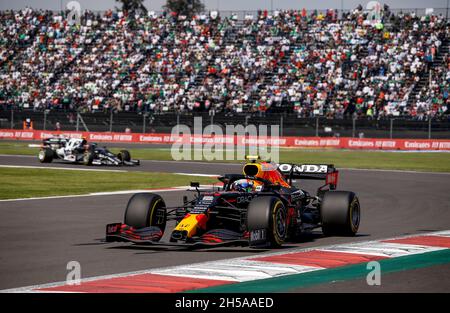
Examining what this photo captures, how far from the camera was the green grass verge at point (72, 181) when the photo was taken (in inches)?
865

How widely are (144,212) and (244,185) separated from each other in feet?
6.09

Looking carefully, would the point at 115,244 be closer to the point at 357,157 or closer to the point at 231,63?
the point at 357,157

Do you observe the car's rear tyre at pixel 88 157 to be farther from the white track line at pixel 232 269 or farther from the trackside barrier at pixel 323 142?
the white track line at pixel 232 269

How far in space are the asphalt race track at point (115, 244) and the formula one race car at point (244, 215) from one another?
0.70ft

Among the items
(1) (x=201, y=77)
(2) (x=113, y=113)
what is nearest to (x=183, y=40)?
(1) (x=201, y=77)

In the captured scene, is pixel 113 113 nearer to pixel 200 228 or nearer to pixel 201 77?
pixel 201 77

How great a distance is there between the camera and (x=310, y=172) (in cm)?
1522

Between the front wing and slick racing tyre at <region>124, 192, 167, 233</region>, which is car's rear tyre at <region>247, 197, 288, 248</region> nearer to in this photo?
the front wing

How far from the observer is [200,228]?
11922 mm

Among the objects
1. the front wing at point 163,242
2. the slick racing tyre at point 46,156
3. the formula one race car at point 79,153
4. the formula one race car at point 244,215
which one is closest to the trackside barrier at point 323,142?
the formula one race car at point 79,153

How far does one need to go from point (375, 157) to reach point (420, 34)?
48.7 ft

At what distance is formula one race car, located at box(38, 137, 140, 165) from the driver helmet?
20588mm

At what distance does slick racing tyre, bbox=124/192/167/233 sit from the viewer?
12.3m

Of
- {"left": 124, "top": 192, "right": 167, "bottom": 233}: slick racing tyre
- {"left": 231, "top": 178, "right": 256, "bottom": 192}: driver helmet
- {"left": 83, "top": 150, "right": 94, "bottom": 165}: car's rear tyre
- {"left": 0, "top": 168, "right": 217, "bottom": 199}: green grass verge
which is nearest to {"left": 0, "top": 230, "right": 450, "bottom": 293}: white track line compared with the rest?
{"left": 124, "top": 192, "right": 167, "bottom": 233}: slick racing tyre
